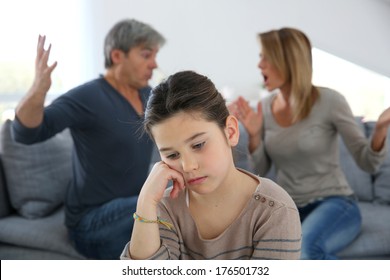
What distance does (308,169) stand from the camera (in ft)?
2.68

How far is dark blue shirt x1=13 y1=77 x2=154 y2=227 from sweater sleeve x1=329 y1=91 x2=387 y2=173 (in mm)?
265

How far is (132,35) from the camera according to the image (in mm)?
805

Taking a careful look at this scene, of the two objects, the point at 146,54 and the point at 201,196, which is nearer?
the point at 201,196

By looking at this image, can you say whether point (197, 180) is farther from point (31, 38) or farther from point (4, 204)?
point (4, 204)

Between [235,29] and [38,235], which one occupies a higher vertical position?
[235,29]

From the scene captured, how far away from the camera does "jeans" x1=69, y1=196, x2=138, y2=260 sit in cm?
83

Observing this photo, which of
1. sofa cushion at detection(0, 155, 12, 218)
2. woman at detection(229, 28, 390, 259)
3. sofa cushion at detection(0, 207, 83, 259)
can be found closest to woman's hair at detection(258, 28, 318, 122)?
woman at detection(229, 28, 390, 259)

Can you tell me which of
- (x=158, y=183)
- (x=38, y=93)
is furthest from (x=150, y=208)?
(x=38, y=93)

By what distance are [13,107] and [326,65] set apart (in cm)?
44

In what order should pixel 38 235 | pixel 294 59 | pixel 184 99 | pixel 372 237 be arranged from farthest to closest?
pixel 38 235
pixel 372 237
pixel 294 59
pixel 184 99

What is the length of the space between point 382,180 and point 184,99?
43 centimetres

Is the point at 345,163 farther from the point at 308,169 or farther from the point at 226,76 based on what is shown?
the point at 226,76

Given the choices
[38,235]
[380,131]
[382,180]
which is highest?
[380,131]
